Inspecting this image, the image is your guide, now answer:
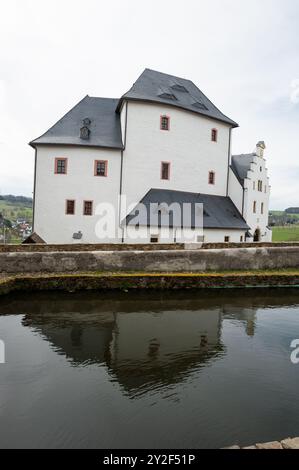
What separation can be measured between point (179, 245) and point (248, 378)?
893 cm

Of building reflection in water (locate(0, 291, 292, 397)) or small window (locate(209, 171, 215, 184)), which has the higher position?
small window (locate(209, 171, 215, 184))

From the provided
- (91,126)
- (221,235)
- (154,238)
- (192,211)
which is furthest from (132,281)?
(91,126)

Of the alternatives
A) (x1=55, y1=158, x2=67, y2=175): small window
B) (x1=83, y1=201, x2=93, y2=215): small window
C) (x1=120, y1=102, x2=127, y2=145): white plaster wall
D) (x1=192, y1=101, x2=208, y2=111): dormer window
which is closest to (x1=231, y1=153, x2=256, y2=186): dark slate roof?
(x1=192, y1=101, x2=208, y2=111): dormer window

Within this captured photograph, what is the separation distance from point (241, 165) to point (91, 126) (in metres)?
13.5

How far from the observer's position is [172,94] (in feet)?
78.5

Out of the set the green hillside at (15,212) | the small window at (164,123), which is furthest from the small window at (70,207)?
the green hillside at (15,212)

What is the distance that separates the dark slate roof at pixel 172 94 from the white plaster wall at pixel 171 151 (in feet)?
1.62

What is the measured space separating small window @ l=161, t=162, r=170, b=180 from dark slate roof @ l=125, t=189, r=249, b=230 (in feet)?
3.29

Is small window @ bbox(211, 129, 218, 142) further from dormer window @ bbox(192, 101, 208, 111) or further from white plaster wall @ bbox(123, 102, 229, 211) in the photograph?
dormer window @ bbox(192, 101, 208, 111)

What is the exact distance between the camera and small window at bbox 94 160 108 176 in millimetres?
21969

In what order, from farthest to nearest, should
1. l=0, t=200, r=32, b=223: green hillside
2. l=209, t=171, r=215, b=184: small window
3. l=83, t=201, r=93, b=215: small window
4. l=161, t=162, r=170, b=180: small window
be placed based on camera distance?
l=0, t=200, r=32, b=223: green hillside → l=209, t=171, r=215, b=184: small window → l=161, t=162, r=170, b=180: small window → l=83, t=201, r=93, b=215: small window

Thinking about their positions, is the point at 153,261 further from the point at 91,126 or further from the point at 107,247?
the point at 91,126

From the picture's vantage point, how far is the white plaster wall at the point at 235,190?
25.9 metres
